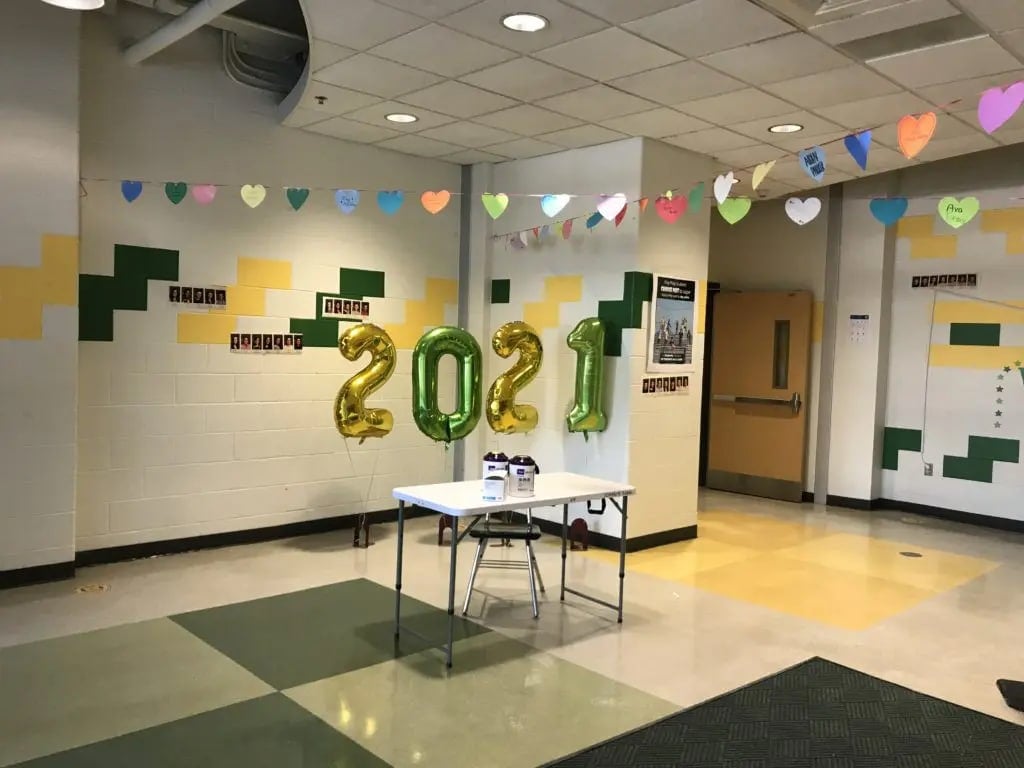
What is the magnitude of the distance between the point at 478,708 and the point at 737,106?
3.47m

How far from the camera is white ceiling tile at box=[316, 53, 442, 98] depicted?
4.17 metres

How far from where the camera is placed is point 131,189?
4621 mm

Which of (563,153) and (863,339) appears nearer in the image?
(563,153)

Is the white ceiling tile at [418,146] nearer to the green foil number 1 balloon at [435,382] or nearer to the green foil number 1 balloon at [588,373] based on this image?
the green foil number 1 balloon at [435,382]

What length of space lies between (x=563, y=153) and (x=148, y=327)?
3050mm

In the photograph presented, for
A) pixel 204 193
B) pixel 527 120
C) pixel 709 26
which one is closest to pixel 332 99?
pixel 204 193

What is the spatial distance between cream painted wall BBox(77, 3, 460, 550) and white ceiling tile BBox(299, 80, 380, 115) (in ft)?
1.94

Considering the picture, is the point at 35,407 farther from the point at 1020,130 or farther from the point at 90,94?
the point at 1020,130

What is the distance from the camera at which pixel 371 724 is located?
2.95 metres

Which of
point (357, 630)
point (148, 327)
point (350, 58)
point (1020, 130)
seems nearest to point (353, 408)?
point (148, 327)

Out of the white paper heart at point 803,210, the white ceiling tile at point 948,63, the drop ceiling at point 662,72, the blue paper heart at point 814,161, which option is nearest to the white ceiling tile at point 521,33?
the drop ceiling at point 662,72

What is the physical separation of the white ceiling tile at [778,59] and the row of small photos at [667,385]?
2.11m

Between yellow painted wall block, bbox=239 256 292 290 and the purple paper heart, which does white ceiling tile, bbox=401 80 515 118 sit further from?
the purple paper heart

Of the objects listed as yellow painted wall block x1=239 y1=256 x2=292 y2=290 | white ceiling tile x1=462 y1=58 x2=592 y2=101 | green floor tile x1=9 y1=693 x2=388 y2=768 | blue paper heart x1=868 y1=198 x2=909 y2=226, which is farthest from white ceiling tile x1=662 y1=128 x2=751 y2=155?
green floor tile x1=9 y1=693 x2=388 y2=768
